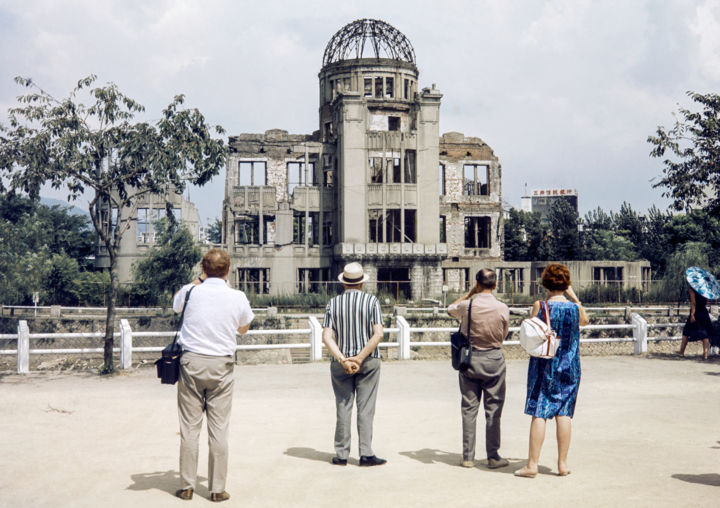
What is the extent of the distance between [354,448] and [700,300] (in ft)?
35.0

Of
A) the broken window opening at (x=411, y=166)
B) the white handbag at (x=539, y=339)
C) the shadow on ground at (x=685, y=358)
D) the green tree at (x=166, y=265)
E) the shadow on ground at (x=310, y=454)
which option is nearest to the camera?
the white handbag at (x=539, y=339)

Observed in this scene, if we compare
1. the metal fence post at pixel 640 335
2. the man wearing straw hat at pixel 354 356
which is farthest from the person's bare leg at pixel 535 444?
the metal fence post at pixel 640 335

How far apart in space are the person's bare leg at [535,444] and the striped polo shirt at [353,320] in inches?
62.4

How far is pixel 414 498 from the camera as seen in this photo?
6.01 m

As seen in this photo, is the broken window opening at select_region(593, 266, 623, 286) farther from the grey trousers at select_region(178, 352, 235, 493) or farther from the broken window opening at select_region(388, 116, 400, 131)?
the grey trousers at select_region(178, 352, 235, 493)

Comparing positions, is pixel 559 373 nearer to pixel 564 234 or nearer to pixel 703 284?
pixel 703 284

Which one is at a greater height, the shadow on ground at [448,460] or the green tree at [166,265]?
the green tree at [166,265]

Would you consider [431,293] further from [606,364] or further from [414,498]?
[414,498]

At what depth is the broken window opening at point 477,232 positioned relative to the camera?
49.3 m

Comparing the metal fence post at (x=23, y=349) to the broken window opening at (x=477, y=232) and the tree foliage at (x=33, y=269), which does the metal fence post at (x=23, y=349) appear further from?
the broken window opening at (x=477, y=232)

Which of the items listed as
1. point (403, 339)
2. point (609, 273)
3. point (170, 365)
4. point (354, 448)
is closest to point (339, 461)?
point (354, 448)

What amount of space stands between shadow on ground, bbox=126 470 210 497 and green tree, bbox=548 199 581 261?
5760cm

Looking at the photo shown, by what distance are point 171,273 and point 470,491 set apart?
38.0 meters

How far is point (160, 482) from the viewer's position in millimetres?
6508
